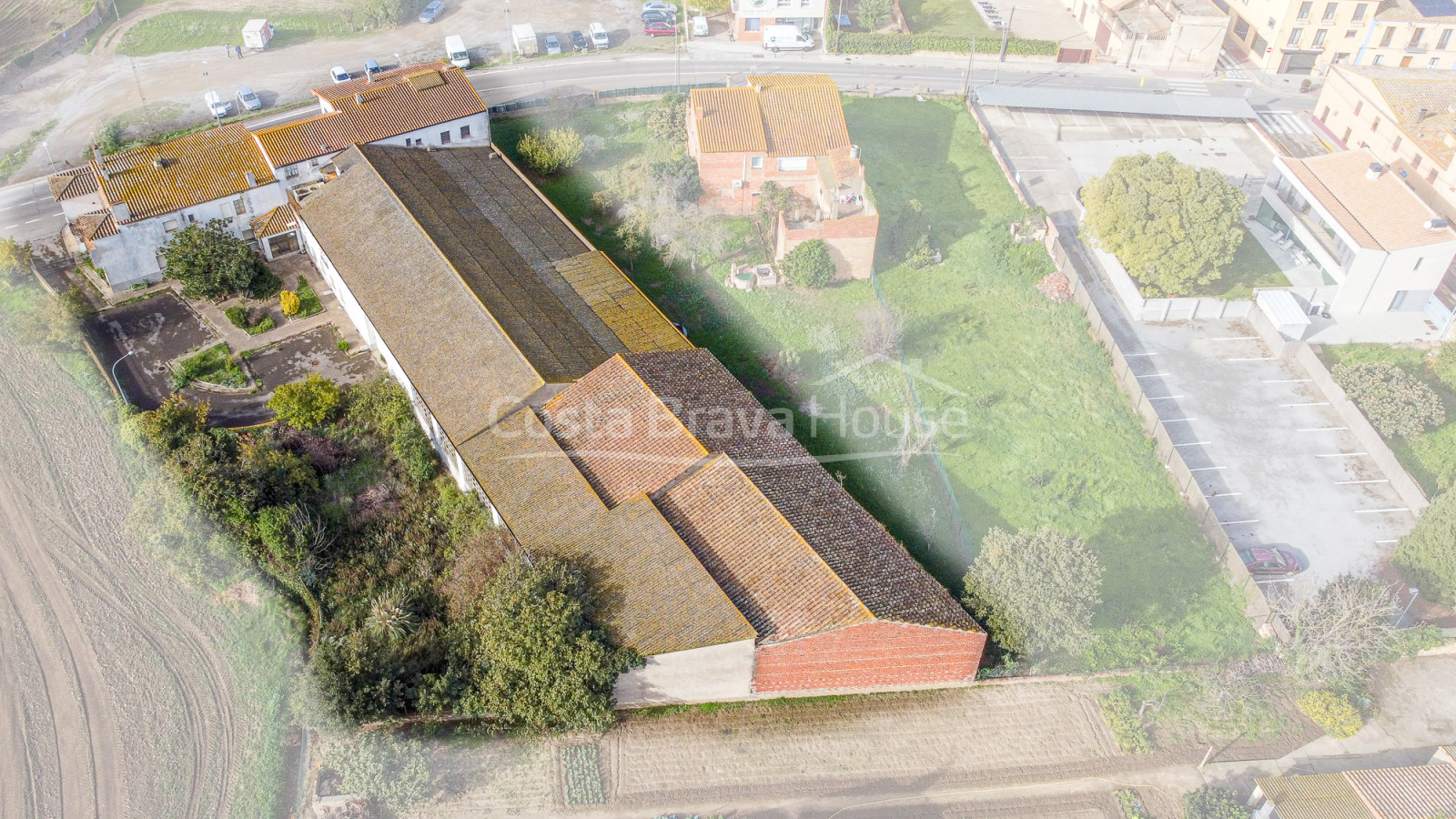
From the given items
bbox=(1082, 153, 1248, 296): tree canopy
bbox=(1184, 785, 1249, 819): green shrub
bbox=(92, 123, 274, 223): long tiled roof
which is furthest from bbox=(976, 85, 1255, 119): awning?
bbox=(1184, 785, 1249, 819): green shrub

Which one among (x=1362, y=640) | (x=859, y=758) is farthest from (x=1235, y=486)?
(x=859, y=758)

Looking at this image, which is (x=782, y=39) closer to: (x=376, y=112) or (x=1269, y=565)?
(x=376, y=112)

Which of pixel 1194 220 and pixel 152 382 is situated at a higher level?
pixel 1194 220

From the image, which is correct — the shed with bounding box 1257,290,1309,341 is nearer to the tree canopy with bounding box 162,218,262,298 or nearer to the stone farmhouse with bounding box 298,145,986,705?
the stone farmhouse with bounding box 298,145,986,705

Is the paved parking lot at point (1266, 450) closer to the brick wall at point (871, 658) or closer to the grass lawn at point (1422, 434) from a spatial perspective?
the grass lawn at point (1422, 434)

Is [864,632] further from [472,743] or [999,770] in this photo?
[472,743]

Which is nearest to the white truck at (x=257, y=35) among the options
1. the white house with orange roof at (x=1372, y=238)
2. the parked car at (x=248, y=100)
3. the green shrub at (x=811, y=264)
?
the parked car at (x=248, y=100)
